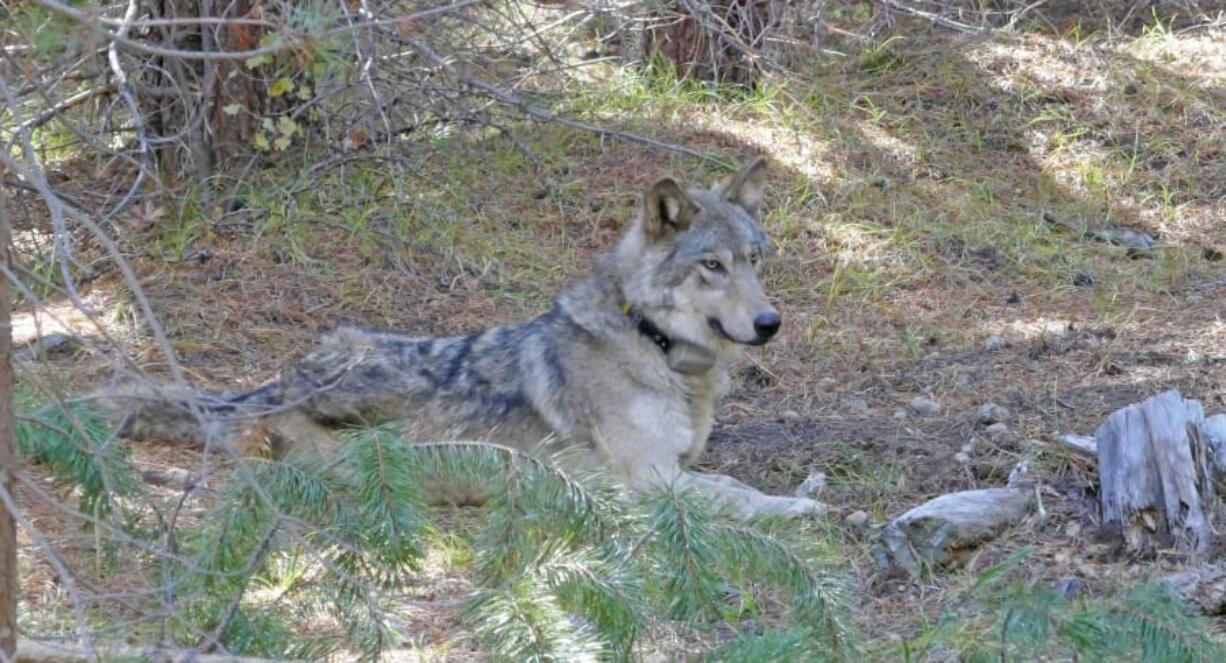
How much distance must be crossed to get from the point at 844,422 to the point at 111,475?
3.86m

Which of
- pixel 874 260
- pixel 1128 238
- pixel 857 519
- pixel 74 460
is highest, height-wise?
pixel 74 460

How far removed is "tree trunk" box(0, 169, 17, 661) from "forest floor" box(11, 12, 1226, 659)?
143 centimetres

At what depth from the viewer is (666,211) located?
6.07 m

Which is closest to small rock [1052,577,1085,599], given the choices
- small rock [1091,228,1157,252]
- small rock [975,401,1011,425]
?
small rock [975,401,1011,425]

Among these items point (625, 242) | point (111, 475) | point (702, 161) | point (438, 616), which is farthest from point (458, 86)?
point (111, 475)

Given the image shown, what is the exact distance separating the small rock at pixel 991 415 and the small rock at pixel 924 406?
0.30 m

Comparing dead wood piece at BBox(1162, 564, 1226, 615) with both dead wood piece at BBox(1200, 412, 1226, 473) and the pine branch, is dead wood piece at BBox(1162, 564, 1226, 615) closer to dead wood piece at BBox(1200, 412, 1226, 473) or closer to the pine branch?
dead wood piece at BBox(1200, 412, 1226, 473)

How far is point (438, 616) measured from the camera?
4.59 meters

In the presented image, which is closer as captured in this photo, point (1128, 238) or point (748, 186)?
point (748, 186)

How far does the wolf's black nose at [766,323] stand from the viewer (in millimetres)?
5891

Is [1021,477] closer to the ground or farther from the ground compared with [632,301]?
closer to the ground

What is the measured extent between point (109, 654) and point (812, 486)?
140 inches

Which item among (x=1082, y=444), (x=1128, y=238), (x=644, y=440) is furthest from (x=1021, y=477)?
(x=1128, y=238)

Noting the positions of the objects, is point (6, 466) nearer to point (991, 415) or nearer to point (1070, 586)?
point (1070, 586)
